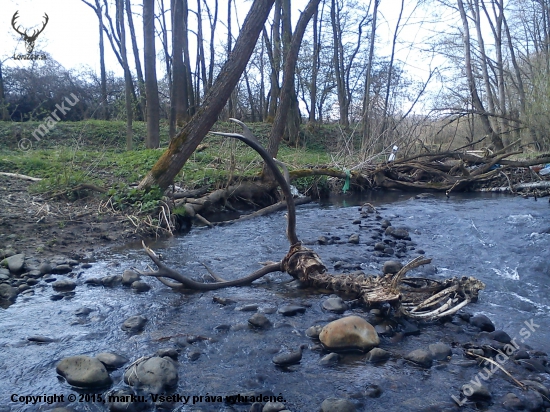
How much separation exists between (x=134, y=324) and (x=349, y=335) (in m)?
1.73

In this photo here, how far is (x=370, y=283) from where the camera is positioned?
436cm

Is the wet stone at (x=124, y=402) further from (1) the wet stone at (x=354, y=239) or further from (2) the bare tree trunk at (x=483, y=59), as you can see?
(2) the bare tree trunk at (x=483, y=59)

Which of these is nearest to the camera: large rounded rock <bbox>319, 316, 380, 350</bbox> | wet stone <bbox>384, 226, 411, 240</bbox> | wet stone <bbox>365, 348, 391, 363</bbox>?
wet stone <bbox>365, 348, 391, 363</bbox>

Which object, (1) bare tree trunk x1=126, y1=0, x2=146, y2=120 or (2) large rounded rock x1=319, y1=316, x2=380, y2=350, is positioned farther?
(1) bare tree trunk x1=126, y1=0, x2=146, y2=120

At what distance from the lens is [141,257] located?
621 cm

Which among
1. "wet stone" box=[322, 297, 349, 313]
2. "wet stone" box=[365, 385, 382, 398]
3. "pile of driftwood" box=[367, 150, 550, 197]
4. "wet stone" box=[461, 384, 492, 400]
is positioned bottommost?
"wet stone" box=[365, 385, 382, 398]

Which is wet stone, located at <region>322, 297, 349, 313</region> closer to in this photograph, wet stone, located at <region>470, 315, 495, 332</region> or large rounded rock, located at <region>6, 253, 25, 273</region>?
wet stone, located at <region>470, 315, 495, 332</region>

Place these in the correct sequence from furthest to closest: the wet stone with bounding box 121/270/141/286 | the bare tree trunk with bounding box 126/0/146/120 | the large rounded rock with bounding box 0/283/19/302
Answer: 1. the bare tree trunk with bounding box 126/0/146/120
2. the wet stone with bounding box 121/270/141/286
3. the large rounded rock with bounding box 0/283/19/302

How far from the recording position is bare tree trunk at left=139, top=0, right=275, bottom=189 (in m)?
7.76

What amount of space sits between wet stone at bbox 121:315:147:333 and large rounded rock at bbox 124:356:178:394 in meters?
0.79

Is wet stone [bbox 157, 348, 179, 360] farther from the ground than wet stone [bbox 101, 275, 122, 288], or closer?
closer

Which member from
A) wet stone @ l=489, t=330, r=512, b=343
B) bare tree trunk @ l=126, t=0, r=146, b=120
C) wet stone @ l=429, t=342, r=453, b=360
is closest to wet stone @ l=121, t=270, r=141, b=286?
wet stone @ l=429, t=342, r=453, b=360

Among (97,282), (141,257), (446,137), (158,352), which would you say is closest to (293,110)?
(446,137)

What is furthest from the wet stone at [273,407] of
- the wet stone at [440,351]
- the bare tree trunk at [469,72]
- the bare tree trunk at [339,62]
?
the bare tree trunk at [339,62]
